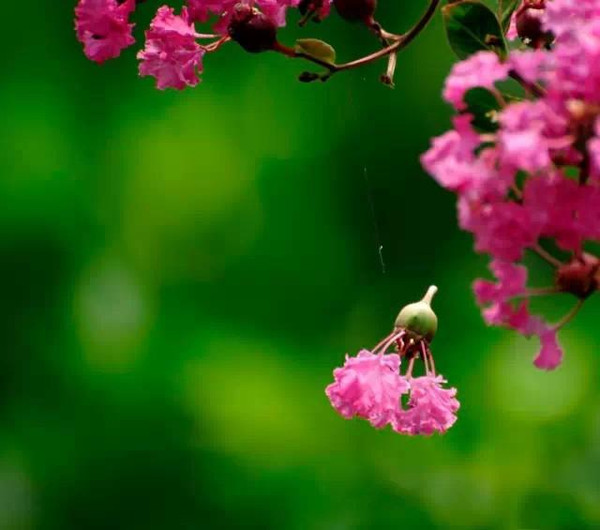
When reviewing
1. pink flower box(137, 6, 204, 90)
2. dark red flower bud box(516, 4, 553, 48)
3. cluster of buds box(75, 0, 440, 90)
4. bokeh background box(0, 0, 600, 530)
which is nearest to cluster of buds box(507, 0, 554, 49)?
dark red flower bud box(516, 4, 553, 48)

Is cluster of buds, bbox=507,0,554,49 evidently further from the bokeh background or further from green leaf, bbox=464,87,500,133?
the bokeh background

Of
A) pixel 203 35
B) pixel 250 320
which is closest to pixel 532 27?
pixel 203 35

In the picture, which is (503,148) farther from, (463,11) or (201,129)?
(201,129)

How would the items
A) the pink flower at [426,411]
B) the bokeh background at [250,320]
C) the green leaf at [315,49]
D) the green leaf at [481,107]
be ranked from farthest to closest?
1. the bokeh background at [250,320]
2. the pink flower at [426,411]
3. the green leaf at [315,49]
4. the green leaf at [481,107]

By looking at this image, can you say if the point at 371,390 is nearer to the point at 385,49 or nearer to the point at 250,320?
the point at 385,49

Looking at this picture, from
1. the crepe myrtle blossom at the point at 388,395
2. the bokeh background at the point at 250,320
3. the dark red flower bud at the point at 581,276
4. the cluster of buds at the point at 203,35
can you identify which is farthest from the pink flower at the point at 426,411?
the bokeh background at the point at 250,320

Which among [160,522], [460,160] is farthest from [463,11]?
[160,522]

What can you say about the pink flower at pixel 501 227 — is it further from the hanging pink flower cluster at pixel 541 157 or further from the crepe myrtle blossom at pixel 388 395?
the crepe myrtle blossom at pixel 388 395
